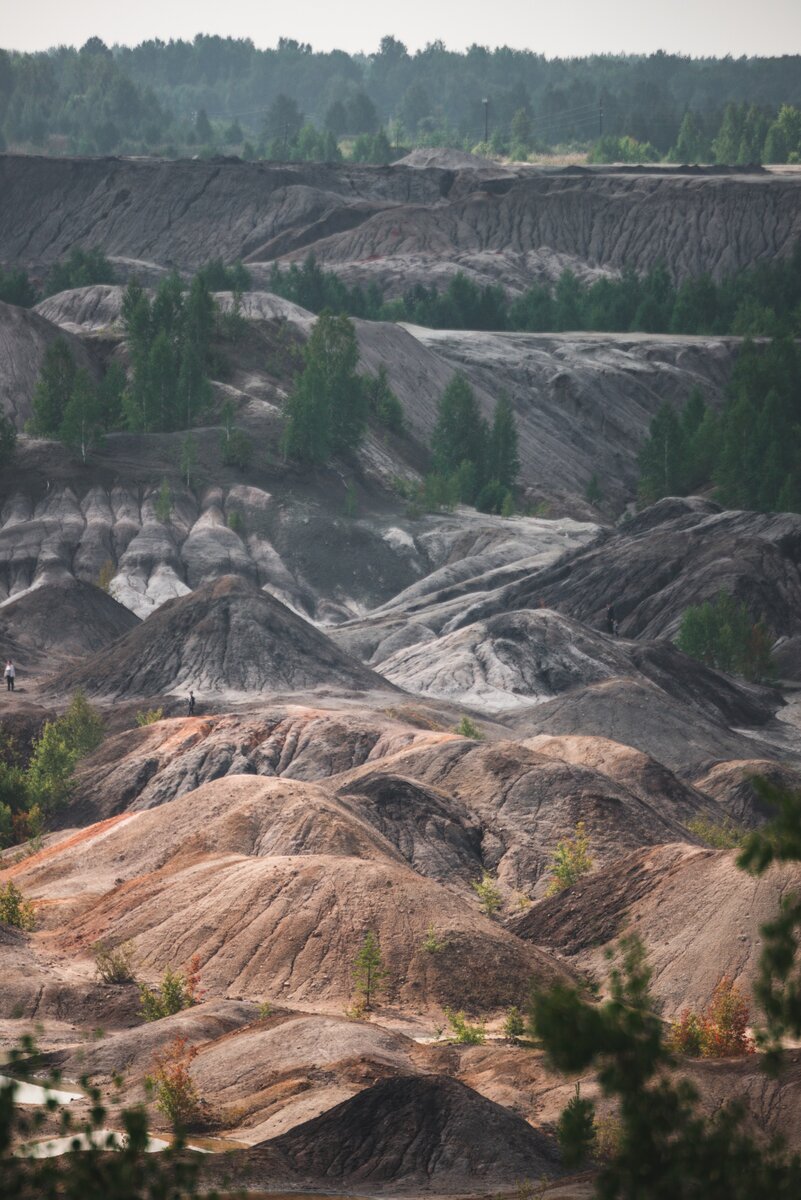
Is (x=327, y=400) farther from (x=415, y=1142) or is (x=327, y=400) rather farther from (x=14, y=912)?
(x=415, y=1142)

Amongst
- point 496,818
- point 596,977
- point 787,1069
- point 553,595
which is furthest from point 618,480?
point 787,1069

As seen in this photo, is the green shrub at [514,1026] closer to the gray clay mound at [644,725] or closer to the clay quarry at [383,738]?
the clay quarry at [383,738]

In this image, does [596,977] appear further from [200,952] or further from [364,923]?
[200,952]

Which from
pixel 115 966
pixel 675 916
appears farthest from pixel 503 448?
pixel 115 966

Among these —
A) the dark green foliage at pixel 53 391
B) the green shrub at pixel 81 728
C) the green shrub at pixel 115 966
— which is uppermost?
the green shrub at pixel 115 966

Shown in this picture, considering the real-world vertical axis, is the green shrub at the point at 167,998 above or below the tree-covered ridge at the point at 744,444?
above

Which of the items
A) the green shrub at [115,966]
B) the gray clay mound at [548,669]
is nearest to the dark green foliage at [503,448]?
the gray clay mound at [548,669]
